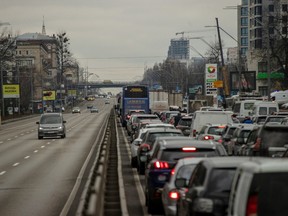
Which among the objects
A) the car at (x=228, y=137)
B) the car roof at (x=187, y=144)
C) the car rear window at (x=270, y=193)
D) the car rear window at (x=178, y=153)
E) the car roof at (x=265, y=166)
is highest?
the car roof at (x=265, y=166)

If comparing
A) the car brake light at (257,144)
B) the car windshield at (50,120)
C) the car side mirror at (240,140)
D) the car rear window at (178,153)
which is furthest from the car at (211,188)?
the car windshield at (50,120)

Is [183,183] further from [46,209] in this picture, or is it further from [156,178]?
[46,209]

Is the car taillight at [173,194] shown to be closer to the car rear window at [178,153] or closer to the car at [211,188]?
the car at [211,188]

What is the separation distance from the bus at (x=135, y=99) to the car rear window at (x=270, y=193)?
73.2 m

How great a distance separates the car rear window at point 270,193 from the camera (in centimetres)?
821

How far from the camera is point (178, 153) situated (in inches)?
657

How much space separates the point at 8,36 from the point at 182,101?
2624cm

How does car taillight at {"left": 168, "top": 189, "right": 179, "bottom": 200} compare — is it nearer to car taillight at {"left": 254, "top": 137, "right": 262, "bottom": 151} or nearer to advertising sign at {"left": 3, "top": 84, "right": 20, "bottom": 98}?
car taillight at {"left": 254, "top": 137, "right": 262, "bottom": 151}

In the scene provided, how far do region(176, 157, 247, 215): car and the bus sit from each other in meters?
70.3

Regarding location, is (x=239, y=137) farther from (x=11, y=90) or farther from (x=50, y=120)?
(x=11, y=90)

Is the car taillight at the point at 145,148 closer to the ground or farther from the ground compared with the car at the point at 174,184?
closer to the ground

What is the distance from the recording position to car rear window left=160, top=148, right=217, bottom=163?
16250 millimetres

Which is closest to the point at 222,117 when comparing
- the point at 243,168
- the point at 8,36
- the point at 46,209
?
the point at 46,209

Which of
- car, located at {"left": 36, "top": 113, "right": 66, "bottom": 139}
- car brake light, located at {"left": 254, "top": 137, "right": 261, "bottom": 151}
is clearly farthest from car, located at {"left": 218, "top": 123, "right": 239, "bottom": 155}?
car, located at {"left": 36, "top": 113, "right": 66, "bottom": 139}
